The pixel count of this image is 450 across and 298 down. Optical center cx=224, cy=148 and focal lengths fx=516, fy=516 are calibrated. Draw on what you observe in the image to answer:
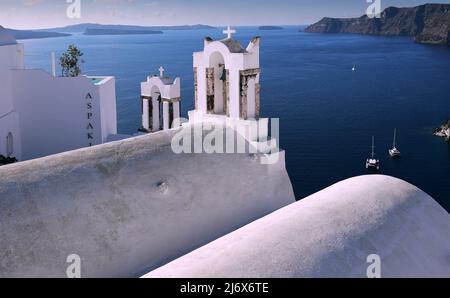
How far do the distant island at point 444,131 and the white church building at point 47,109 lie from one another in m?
63.4

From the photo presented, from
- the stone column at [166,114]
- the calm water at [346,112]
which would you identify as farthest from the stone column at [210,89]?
the calm water at [346,112]

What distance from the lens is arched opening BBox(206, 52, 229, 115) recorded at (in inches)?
604

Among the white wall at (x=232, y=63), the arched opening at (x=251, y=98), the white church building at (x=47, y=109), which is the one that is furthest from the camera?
the white church building at (x=47, y=109)

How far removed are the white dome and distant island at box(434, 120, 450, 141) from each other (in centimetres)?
6818

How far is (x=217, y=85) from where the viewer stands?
15648 mm

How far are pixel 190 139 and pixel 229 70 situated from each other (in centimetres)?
332

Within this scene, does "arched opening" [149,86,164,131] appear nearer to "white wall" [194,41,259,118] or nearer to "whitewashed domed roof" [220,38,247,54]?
"white wall" [194,41,259,118]

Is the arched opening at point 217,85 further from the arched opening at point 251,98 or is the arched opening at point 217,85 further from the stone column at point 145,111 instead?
the stone column at point 145,111

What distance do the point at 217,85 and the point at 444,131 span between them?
68103 mm

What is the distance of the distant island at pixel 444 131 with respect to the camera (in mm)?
74625

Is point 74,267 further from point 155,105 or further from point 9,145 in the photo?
point 9,145

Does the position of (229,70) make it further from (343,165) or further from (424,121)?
(424,121)
